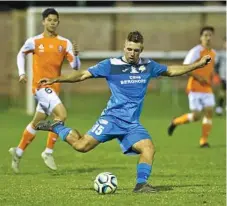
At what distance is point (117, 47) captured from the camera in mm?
29422

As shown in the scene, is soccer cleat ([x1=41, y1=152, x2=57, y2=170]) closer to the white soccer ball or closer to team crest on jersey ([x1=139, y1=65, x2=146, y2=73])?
the white soccer ball

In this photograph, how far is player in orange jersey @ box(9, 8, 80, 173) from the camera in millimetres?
12727

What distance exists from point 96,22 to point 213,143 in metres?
11.4

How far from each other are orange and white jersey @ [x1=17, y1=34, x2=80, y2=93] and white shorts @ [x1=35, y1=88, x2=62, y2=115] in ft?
0.56

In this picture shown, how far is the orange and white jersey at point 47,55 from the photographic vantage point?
42.5 feet

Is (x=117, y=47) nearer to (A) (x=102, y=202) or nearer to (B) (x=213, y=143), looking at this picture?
(B) (x=213, y=143)

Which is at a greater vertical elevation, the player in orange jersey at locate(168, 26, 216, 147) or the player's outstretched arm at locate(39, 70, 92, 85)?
the player's outstretched arm at locate(39, 70, 92, 85)

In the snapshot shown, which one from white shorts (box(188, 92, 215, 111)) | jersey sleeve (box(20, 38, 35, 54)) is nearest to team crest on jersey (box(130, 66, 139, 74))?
jersey sleeve (box(20, 38, 35, 54))

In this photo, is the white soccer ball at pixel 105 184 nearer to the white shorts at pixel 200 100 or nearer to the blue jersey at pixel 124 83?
the blue jersey at pixel 124 83

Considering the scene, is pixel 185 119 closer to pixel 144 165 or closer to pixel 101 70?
pixel 101 70

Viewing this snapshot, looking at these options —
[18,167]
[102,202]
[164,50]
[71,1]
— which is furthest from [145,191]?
[71,1]

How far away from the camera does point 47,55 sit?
13.0 m

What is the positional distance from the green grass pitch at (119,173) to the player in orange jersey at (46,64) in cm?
41

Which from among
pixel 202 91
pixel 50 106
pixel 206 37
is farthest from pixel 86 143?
pixel 202 91
